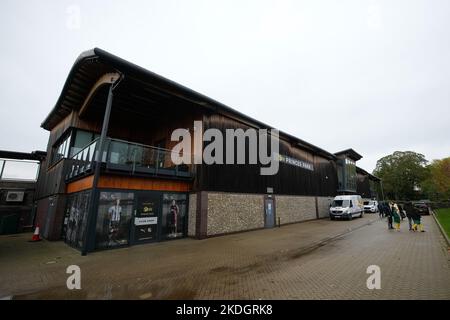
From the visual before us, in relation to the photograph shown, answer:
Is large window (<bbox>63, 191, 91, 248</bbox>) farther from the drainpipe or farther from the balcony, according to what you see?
the balcony

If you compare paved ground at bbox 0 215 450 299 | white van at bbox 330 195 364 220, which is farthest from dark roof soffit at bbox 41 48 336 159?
white van at bbox 330 195 364 220

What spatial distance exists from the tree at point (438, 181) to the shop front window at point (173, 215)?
54542mm

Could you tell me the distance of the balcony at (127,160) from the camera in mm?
10000

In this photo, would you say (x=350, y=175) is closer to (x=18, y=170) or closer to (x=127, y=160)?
(x=127, y=160)

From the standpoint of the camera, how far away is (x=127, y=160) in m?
10.5

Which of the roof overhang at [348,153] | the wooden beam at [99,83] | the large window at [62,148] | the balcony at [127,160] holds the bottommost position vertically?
the balcony at [127,160]

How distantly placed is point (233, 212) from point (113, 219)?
7.38 meters

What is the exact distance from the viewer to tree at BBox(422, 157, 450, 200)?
42094mm

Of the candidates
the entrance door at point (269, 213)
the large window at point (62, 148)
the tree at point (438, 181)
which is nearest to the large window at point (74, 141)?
the large window at point (62, 148)

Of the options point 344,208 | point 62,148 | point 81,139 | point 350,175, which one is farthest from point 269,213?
point 350,175

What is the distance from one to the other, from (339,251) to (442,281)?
3.72m

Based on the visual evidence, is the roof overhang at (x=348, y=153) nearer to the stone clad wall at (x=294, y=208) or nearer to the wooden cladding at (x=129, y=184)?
the stone clad wall at (x=294, y=208)

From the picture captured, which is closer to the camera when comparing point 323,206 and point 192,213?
point 192,213
